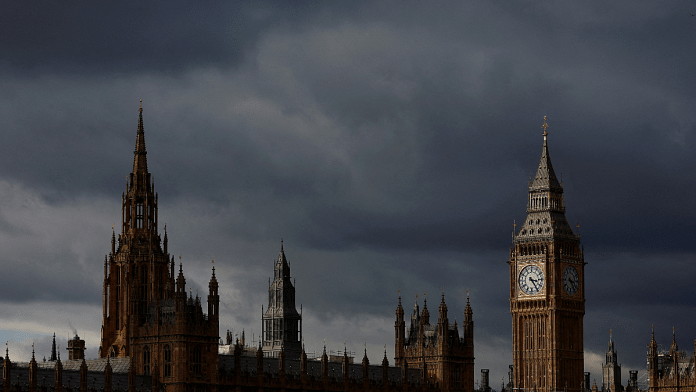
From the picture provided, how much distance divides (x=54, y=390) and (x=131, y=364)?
1324 centimetres

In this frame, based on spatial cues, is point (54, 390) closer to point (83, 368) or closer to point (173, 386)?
point (83, 368)

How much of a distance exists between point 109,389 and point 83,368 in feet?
14.1

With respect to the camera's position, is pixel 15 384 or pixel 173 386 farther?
pixel 173 386

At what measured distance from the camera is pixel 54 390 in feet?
609

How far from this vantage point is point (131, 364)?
7712 inches

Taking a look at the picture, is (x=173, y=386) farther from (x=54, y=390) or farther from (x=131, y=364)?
(x=54, y=390)

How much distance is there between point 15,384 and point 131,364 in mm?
17985

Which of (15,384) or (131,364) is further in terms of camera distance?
(131,364)

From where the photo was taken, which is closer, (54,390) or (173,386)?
(54,390)

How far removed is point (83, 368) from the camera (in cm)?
18850

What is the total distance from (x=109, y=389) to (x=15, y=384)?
41.2 ft

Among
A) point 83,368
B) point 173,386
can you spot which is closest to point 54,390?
point 83,368

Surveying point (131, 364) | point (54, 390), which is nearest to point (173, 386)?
point (131, 364)

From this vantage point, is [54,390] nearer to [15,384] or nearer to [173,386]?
[15,384]
